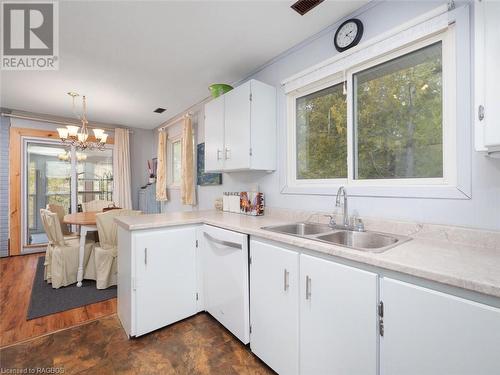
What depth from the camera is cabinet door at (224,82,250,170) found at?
221 centimetres

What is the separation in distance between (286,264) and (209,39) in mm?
1956

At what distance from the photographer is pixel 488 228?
46.0 inches

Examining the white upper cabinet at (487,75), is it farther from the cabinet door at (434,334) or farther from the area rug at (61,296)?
the area rug at (61,296)

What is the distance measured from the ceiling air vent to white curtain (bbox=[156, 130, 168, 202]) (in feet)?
11.2

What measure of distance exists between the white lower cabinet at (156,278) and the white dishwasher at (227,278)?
143 mm

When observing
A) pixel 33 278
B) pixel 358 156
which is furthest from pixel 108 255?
pixel 358 156

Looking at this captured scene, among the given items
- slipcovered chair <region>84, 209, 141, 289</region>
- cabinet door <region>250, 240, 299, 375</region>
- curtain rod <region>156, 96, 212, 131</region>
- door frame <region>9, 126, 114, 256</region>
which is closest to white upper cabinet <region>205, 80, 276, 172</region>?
cabinet door <region>250, 240, 299, 375</region>

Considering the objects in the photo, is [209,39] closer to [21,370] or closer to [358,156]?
[358,156]

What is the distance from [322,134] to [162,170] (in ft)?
10.8

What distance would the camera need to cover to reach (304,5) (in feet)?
5.49

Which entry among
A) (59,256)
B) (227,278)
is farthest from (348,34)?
(59,256)

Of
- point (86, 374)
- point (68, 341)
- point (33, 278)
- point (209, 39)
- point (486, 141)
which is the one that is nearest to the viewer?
point (486, 141)

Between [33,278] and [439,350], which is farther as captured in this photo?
[33,278]

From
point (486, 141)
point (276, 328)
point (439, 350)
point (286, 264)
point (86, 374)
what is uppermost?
point (486, 141)
